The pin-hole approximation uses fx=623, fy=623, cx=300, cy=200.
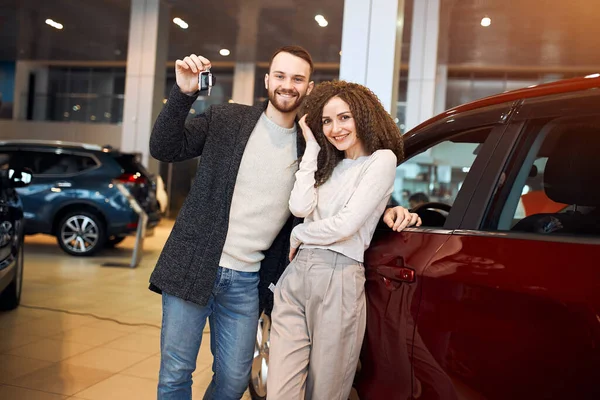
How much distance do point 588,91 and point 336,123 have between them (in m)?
0.78

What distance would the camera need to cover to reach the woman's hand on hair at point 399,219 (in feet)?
6.54

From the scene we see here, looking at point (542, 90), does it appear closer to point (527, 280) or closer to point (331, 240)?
point (527, 280)

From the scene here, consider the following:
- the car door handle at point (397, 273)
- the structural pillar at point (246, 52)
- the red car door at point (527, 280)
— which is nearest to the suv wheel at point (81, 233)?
the structural pillar at point (246, 52)

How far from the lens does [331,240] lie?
1910 millimetres

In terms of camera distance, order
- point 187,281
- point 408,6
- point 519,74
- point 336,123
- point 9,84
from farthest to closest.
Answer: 1. point 9,84
2. point 519,74
3. point 408,6
4. point 187,281
5. point 336,123

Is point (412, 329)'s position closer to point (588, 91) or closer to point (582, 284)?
point (582, 284)

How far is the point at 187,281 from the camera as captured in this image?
7.22 feet

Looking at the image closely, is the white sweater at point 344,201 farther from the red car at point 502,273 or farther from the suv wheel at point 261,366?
the suv wheel at point 261,366

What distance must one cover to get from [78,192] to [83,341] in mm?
4586

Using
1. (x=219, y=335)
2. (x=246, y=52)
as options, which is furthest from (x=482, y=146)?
(x=246, y=52)

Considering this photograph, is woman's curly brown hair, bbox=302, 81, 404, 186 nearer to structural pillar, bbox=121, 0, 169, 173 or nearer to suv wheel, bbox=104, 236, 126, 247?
suv wheel, bbox=104, 236, 126, 247

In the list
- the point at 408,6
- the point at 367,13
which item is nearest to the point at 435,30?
the point at 408,6

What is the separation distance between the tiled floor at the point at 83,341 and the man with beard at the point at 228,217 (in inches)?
50.3

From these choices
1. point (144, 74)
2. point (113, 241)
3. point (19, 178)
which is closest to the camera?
point (19, 178)
